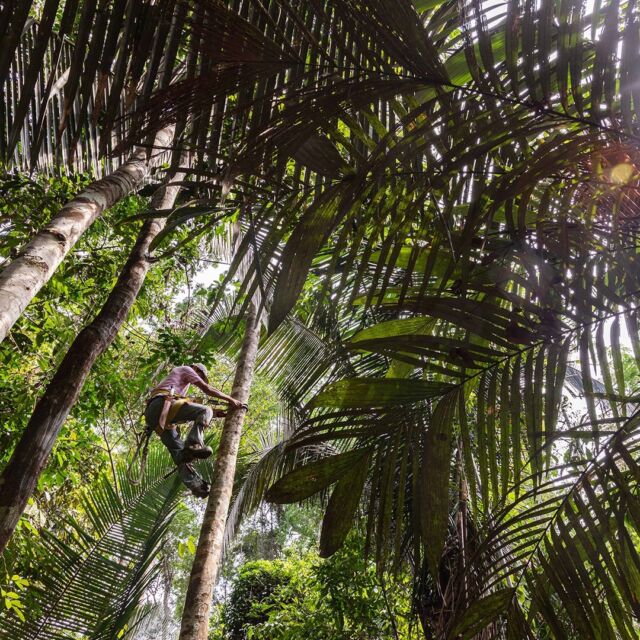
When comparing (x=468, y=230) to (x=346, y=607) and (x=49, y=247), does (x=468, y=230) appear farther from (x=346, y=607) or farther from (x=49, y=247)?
(x=346, y=607)

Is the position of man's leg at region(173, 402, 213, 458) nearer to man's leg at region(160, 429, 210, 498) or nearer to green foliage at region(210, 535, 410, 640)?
man's leg at region(160, 429, 210, 498)

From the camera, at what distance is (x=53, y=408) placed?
70.2 inches

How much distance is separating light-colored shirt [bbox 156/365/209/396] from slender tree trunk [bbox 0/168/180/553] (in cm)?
195

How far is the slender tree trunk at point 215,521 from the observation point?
306cm

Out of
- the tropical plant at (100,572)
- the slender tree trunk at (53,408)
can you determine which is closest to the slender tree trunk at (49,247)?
the slender tree trunk at (53,408)

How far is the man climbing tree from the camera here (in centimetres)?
404

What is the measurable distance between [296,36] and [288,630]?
517 cm

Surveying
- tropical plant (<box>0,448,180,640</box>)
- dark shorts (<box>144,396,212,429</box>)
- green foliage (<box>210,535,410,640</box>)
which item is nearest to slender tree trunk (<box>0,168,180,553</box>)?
tropical plant (<box>0,448,180,640</box>)

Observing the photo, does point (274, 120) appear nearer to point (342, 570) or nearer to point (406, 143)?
point (406, 143)

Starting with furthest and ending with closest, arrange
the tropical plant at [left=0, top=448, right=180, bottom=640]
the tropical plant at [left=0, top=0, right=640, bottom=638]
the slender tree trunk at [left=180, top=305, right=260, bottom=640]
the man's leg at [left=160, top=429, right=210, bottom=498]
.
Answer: the man's leg at [left=160, top=429, right=210, bottom=498] → the slender tree trunk at [left=180, top=305, right=260, bottom=640] → the tropical plant at [left=0, top=448, right=180, bottom=640] → the tropical plant at [left=0, top=0, right=640, bottom=638]

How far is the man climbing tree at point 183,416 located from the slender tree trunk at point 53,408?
1.80m

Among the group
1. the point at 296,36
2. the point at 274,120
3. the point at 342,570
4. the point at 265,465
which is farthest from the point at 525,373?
the point at 342,570

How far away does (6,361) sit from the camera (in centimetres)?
414

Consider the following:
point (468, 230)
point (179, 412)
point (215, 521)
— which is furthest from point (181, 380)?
point (468, 230)
